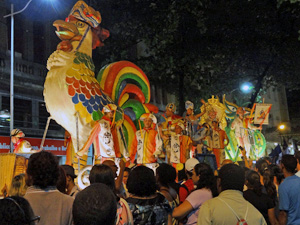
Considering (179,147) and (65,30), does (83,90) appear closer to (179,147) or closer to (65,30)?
(65,30)

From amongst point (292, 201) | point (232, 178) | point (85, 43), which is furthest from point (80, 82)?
point (232, 178)

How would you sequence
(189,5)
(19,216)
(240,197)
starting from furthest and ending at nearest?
(189,5) → (240,197) → (19,216)

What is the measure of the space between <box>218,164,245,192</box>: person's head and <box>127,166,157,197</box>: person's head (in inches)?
26.0

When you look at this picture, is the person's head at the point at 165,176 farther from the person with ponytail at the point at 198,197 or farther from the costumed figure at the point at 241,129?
the costumed figure at the point at 241,129

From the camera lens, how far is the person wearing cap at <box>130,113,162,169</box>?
8547mm

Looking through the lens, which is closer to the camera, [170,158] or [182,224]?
[182,224]

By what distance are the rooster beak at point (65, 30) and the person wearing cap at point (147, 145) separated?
2.52 meters

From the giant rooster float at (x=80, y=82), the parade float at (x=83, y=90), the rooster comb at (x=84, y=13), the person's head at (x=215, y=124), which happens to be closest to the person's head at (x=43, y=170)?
the parade float at (x=83, y=90)

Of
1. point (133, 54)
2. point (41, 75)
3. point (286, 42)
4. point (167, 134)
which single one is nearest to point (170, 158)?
point (167, 134)

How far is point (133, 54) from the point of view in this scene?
24203 mm

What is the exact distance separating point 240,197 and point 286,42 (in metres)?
14.2

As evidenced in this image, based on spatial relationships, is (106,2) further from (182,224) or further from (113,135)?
(182,224)

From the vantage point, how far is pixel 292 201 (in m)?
3.94

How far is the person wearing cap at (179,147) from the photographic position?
9.47m
